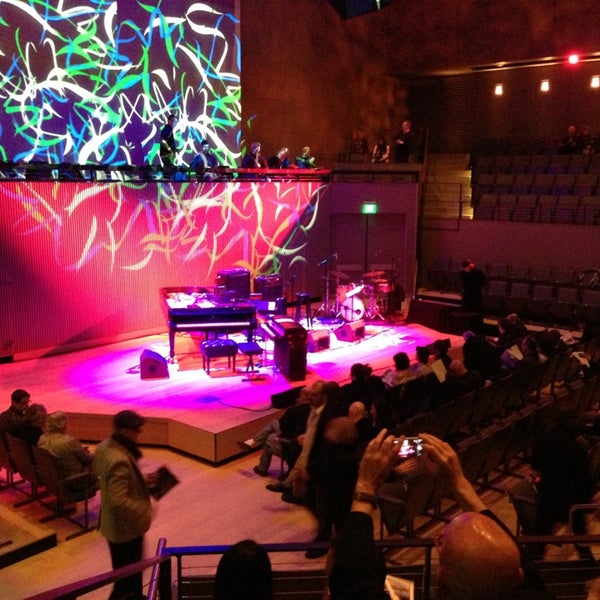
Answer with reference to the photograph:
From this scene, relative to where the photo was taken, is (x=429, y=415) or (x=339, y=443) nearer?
(x=339, y=443)

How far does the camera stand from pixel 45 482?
5.30 metres

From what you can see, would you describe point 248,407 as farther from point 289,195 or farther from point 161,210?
point 289,195

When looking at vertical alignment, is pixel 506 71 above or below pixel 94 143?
above

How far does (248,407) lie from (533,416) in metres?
2.84

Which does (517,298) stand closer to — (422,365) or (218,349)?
(422,365)

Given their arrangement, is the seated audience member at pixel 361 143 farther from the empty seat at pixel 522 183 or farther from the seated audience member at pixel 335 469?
the seated audience member at pixel 335 469


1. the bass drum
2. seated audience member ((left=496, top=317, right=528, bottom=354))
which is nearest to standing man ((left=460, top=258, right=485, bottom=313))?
the bass drum

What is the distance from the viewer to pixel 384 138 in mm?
17141

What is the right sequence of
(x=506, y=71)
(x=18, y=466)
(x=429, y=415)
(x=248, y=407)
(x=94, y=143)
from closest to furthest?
(x=18, y=466) < (x=429, y=415) < (x=248, y=407) < (x=94, y=143) < (x=506, y=71)

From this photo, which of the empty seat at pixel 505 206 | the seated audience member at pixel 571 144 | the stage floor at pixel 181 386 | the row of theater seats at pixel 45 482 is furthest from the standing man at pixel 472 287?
the row of theater seats at pixel 45 482

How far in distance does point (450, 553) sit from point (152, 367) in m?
7.03

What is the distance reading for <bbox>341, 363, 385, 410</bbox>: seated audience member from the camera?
251 inches

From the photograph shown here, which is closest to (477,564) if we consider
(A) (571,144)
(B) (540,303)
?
(B) (540,303)

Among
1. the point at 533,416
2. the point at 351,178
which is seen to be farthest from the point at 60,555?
the point at 351,178
